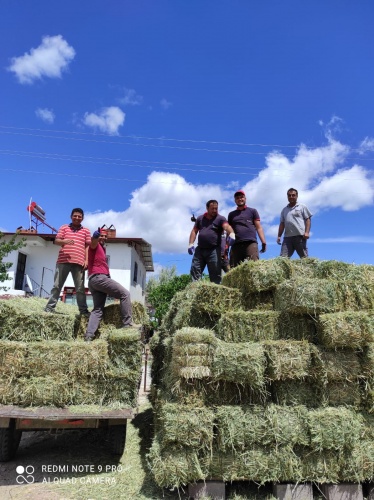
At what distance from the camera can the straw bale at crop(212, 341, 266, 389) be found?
4207mm

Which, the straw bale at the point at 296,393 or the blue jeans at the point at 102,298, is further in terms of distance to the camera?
the blue jeans at the point at 102,298

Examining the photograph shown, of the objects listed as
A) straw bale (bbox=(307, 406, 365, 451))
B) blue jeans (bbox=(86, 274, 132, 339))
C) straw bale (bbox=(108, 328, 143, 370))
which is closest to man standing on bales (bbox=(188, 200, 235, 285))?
blue jeans (bbox=(86, 274, 132, 339))

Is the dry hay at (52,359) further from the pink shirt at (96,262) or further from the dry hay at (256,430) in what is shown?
the dry hay at (256,430)

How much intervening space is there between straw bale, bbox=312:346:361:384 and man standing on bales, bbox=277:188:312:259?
10.5 ft

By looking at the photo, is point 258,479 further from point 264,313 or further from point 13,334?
point 13,334

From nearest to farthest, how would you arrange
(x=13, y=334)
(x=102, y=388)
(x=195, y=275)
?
(x=102, y=388) < (x=13, y=334) < (x=195, y=275)

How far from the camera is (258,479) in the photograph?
4172mm

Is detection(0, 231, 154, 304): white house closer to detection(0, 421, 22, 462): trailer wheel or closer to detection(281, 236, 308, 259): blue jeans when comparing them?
detection(281, 236, 308, 259): blue jeans

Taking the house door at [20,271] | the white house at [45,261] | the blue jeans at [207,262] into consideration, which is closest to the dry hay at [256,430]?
the blue jeans at [207,262]

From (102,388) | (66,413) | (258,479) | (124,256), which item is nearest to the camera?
(258,479)

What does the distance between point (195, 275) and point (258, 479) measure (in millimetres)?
3559

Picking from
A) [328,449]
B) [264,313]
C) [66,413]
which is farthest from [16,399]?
[328,449]

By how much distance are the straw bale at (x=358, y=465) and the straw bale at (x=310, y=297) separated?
154 cm

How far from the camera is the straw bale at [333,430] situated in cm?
414
